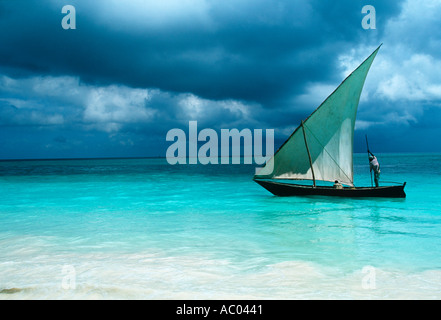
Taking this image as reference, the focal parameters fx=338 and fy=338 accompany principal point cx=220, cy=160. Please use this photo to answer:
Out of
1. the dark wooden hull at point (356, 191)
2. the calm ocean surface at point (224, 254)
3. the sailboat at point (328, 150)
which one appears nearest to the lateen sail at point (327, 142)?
the sailboat at point (328, 150)

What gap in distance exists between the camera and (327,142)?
1941cm

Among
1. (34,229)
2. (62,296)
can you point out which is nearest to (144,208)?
(34,229)

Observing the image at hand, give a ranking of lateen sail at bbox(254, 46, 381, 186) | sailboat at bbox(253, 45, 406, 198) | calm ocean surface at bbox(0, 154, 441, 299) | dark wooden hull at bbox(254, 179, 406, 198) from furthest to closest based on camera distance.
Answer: dark wooden hull at bbox(254, 179, 406, 198), sailboat at bbox(253, 45, 406, 198), lateen sail at bbox(254, 46, 381, 186), calm ocean surface at bbox(0, 154, 441, 299)

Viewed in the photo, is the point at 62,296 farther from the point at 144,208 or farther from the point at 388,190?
the point at 388,190

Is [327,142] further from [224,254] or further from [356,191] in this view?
[224,254]

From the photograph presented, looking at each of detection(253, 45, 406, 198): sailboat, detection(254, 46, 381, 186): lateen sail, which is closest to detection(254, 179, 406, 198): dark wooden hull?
detection(253, 45, 406, 198): sailboat

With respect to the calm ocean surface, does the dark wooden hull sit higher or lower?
higher

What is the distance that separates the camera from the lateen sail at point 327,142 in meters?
18.2

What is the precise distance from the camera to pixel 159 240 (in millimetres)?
10719

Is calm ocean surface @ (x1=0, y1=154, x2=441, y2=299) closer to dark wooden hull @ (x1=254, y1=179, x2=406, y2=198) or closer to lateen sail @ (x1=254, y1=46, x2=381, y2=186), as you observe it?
dark wooden hull @ (x1=254, y1=179, x2=406, y2=198)

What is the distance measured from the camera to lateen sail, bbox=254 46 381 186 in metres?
18.2

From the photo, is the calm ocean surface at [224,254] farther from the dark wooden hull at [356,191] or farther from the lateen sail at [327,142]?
the lateen sail at [327,142]

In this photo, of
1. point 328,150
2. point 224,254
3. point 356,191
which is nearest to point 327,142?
point 328,150
